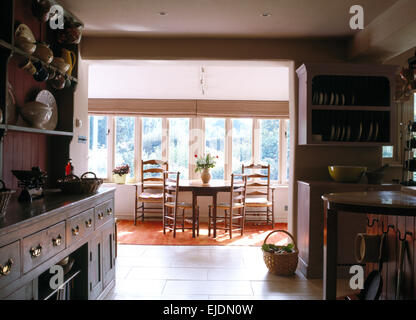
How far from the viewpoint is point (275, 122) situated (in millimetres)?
5996

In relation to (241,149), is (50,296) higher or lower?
lower

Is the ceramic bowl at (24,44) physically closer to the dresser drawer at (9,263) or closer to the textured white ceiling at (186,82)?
the dresser drawer at (9,263)

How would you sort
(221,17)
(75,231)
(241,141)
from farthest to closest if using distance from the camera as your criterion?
(241,141), (221,17), (75,231)

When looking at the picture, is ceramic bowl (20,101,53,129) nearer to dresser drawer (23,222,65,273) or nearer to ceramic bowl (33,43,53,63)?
ceramic bowl (33,43,53,63)

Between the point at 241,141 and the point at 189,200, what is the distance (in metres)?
1.40

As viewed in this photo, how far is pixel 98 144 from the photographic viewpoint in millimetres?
6066

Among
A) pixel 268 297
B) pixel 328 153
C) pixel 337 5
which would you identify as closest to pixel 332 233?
pixel 268 297

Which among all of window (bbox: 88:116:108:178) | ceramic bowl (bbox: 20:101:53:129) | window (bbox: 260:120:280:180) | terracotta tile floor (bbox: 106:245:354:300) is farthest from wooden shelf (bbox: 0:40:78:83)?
window (bbox: 260:120:280:180)

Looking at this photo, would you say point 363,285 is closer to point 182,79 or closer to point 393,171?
point 393,171

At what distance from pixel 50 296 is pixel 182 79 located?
421cm

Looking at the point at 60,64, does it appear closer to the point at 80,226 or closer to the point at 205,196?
the point at 80,226

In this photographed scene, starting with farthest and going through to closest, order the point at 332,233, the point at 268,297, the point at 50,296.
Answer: the point at 268,297 < the point at 332,233 < the point at 50,296

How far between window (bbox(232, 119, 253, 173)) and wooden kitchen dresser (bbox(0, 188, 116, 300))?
137 inches

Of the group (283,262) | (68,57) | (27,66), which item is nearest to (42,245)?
(27,66)
